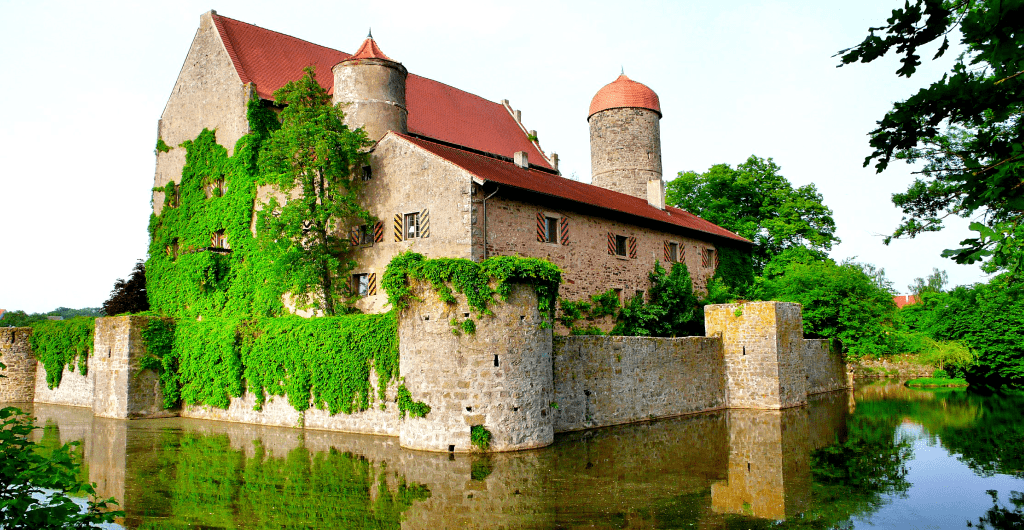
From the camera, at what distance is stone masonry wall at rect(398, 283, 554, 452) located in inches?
518

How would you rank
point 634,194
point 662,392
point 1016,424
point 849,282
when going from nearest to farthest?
point 1016,424
point 662,392
point 849,282
point 634,194

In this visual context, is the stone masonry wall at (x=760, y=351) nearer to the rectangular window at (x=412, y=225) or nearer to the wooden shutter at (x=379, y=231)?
the rectangular window at (x=412, y=225)

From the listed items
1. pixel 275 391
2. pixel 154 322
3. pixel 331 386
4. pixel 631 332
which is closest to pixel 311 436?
pixel 331 386

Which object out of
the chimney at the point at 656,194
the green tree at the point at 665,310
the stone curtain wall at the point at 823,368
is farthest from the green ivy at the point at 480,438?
the chimney at the point at 656,194

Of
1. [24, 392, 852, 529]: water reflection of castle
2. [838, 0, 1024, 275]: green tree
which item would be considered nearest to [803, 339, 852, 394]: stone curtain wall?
[24, 392, 852, 529]: water reflection of castle

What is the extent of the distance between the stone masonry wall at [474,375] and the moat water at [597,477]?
1.46ft

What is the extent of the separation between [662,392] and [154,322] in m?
15.0

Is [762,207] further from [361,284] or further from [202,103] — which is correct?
[202,103]

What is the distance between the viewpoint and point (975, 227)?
183 inches

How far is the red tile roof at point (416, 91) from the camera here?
25.0 m

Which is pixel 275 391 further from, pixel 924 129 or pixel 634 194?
pixel 634 194

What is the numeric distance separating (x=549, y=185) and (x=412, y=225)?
4.92 meters

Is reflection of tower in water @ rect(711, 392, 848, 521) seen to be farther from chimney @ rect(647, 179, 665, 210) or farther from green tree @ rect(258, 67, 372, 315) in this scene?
green tree @ rect(258, 67, 372, 315)

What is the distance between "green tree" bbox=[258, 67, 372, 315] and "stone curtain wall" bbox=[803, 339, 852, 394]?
1578 centimetres
